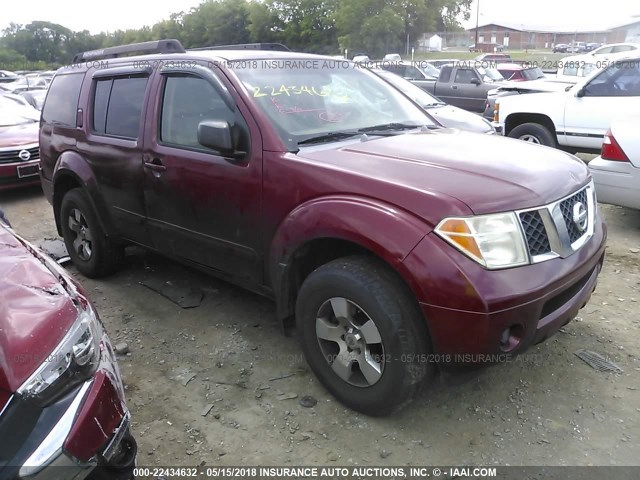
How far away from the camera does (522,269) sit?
238 cm

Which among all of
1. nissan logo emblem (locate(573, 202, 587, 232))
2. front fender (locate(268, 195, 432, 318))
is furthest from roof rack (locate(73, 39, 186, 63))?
nissan logo emblem (locate(573, 202, 587, 232))

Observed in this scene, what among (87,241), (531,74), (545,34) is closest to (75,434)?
(87,241)

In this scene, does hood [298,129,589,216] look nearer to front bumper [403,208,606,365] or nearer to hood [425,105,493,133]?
front bumper [403,208,606,365]

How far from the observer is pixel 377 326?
2.56 metres

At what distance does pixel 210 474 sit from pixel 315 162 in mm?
1635

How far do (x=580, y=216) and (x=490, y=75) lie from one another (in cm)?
1389

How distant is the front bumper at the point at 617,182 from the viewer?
5113mm

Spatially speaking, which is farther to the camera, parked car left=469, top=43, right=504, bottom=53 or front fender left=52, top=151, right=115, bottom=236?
parked car left=469, top=43, right=504, bottom=53

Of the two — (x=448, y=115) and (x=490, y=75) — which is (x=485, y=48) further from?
(x=448, y=115)

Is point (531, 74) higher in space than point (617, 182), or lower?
higher

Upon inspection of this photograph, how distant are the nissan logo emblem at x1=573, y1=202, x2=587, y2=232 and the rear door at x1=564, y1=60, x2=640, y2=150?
520cm

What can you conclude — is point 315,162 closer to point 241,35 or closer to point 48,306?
point 48,306

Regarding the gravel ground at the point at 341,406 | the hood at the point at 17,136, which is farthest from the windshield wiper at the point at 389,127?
the hood at the point at 17,136

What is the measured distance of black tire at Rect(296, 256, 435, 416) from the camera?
2.51 metres
